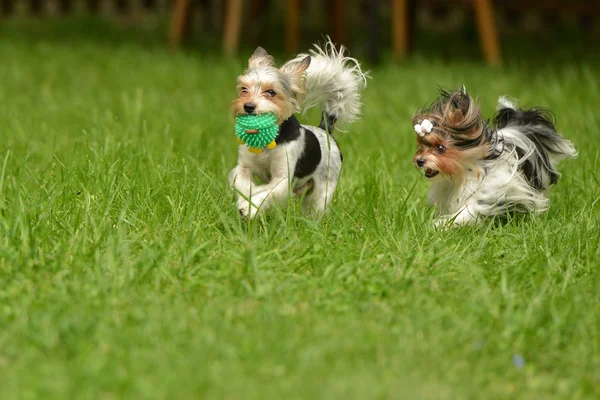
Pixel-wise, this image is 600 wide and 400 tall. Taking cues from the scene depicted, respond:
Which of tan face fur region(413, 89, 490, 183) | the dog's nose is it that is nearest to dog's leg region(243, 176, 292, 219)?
the dog's nose

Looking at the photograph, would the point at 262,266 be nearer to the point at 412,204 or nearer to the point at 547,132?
the point at 412,204

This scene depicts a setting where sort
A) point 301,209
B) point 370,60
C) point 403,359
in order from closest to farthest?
point 403,359, point 301,209, point 370,60

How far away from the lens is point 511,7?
13.6 meters

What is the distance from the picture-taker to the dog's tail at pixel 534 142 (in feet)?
13.6

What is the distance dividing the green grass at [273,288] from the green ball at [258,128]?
0.29m

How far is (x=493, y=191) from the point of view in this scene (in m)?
3.98

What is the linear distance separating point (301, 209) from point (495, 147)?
91cm

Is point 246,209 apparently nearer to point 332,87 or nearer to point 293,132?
point 293,132

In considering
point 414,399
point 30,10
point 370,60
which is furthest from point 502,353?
point 30,10

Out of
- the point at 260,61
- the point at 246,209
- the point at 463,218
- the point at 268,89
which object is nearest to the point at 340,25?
the point at 463,218

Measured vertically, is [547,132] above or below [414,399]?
above

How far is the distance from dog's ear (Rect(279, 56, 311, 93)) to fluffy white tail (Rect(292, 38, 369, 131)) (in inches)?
6.7

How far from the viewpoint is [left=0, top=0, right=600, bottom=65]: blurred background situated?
912 centimetres

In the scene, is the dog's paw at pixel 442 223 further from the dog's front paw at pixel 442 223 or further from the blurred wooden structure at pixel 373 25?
the blurred wooden structure at pixel 373 25
